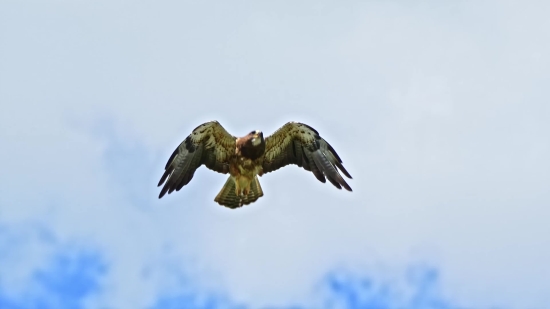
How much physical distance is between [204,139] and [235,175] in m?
0.86

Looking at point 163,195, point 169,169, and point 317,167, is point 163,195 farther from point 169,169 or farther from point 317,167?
point 317,167

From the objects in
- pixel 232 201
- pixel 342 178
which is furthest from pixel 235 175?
pixel 342 178

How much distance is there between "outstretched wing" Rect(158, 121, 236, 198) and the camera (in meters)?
17.3

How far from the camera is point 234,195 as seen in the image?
17844 mm

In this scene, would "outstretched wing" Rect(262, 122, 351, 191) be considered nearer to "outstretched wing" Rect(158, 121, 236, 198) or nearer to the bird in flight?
the bird in flight

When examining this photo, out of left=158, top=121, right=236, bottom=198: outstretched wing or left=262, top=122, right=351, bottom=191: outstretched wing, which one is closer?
left=158, top=121, right=236, bottom=198: outstretched wing

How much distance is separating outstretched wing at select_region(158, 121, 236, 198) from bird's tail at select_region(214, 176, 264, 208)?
286 mm

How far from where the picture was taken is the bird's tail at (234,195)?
1777 cm

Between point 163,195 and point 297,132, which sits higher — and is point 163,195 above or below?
below

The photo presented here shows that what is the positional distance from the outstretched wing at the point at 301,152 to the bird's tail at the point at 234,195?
34 cm

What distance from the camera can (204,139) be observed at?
1756 cm

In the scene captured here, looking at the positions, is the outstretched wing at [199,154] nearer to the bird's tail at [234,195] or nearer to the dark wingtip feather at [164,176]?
the dark wingtip feather at [164,176]

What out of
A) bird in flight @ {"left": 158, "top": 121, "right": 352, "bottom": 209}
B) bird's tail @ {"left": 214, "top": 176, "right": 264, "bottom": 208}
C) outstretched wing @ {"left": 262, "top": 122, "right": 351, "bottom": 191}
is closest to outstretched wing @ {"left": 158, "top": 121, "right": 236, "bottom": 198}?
bird in flight @ {"left": 158, "top": 121, "right": 352, "bottom": 209}

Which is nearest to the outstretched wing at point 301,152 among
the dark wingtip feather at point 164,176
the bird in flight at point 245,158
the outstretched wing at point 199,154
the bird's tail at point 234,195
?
the bird in flight at point 245,158
